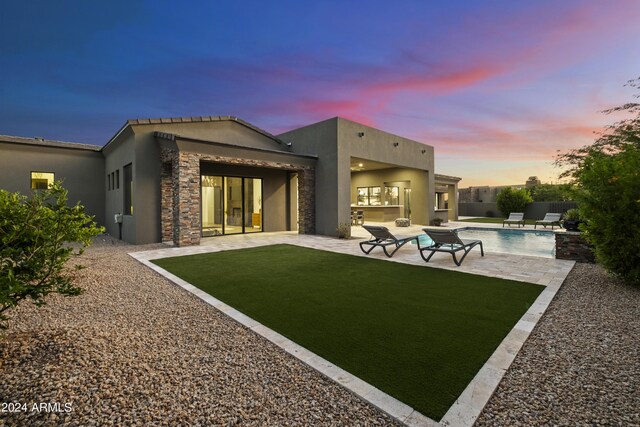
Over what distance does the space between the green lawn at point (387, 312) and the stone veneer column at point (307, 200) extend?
21.7 ft

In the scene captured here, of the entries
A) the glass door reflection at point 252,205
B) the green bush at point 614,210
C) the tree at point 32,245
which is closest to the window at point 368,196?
the glass door reflection at point 252,205

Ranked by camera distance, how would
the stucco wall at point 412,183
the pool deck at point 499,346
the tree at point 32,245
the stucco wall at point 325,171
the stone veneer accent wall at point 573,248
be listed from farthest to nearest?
the stucco wall at point 412,183 → the stucco wall at point 325,171 → the stone veneer accent wall at point 573,248 → the tree at point 32,245 → the pool deck at point 499,346

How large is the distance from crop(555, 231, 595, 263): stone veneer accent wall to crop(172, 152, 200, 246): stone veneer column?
11.5m

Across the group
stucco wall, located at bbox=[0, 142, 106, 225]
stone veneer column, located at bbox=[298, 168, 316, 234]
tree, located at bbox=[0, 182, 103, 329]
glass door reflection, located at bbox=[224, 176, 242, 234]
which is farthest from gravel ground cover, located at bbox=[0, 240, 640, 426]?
stucco wall, located at bbox=[0, 142, 106, 225]

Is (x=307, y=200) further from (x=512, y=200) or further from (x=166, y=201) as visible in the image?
(x=512, y=200)

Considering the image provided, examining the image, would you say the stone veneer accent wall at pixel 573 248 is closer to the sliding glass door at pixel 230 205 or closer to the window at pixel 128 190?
the sliding glass door at pixel 230 205

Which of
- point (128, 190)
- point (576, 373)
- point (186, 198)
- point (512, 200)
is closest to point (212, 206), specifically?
point (186, 198)

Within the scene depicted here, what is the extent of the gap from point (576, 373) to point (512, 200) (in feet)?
85.3

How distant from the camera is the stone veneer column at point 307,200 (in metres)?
13.8

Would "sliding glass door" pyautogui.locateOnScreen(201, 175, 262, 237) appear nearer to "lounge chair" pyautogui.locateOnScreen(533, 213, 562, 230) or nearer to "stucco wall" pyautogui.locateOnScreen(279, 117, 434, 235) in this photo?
"stucco wall" pyautogui.locateOnScreen(279, 117, 434, 235)

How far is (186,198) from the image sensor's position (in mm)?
10031

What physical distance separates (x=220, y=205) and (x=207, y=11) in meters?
8.90

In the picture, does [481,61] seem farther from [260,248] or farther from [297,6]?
[260,248]

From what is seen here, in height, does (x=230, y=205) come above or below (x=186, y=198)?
below
